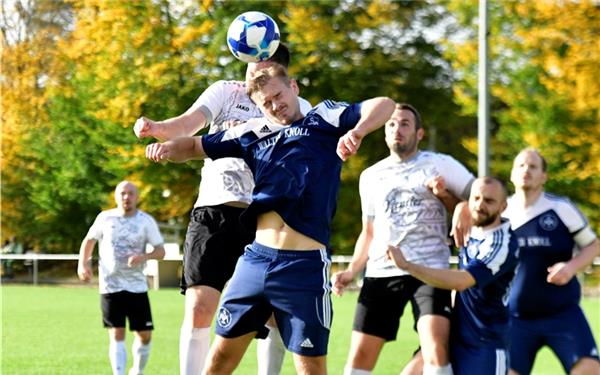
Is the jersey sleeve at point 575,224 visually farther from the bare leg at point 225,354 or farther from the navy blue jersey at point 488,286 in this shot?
the bare leg at point 225,354

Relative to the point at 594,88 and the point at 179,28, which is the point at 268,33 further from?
the point at 179,28

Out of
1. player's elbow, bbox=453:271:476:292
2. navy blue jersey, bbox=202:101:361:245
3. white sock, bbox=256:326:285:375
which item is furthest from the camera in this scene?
white sock, bbox=256:326:285:375

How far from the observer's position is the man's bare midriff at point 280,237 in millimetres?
6418

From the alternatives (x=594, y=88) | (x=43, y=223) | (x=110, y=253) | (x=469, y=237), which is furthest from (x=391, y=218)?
(x=43, y=223)

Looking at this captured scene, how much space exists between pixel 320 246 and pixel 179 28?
30.1 meters

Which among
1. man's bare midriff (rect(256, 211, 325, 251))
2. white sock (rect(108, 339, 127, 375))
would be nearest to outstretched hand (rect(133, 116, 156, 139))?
man's bare midriff (rect(256, 211, 325, 251))

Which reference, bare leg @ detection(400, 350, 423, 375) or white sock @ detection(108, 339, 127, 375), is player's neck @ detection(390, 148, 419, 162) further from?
white sock @ detection(108, 339, 127, 375)

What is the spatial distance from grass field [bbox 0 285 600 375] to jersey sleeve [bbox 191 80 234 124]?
5.36 meters

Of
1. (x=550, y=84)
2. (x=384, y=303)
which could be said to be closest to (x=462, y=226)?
(x=384, y=303)

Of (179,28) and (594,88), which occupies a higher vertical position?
(179,28)

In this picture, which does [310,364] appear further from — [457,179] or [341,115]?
[457,179]

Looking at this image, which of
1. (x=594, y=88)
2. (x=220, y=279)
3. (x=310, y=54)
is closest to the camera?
(x=220, y=279)

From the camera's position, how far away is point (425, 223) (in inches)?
326

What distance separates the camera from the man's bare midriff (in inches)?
253
